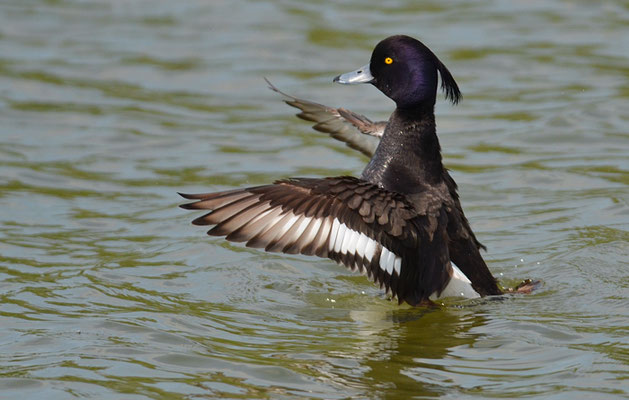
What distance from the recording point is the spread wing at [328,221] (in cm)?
612

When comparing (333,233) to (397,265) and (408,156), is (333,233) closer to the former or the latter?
(397,265)

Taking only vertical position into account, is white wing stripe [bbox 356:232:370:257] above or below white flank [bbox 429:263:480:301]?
above

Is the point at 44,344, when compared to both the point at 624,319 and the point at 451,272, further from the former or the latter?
the point at 624,319

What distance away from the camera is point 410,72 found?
709cm

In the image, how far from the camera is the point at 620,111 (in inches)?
444

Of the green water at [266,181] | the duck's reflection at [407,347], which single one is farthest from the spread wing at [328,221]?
the green water at [266,181]

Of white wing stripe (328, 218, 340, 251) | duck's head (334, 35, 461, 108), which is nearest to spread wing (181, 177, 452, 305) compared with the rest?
white wing stripe (328, 218, 340, 251)

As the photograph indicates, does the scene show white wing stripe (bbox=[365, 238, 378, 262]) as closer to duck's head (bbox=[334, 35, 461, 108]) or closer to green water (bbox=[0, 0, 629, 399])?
green water (bbox=[0, 0, 629, 399])

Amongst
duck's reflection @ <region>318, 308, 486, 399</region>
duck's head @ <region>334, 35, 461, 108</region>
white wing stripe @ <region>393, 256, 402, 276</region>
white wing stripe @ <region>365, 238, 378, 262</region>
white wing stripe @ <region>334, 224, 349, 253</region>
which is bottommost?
duck's reflection @ <region>318, 308, 486, 399</region>

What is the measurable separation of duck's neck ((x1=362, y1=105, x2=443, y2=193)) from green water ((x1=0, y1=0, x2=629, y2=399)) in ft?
2.78

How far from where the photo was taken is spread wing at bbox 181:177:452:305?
6.12 metres

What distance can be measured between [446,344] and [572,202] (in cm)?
318

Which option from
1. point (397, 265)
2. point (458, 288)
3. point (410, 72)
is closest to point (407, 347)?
point (397, 265)

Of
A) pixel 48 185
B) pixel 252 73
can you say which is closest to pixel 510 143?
pixel 252 73
